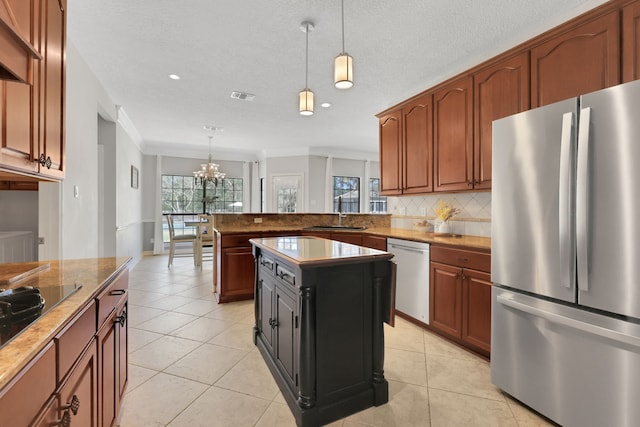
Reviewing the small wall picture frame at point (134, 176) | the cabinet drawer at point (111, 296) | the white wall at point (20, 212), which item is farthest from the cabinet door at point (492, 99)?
the small wall picture frame at point (134, 176)

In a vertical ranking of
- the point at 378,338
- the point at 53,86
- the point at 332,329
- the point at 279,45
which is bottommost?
the point at 378,338

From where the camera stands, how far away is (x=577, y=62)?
209 centimetres

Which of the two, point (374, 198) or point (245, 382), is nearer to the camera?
point (245, 382)

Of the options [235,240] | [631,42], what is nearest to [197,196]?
[235,240]

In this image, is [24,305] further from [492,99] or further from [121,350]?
[492,99]

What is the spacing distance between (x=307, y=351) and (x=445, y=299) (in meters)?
1.57

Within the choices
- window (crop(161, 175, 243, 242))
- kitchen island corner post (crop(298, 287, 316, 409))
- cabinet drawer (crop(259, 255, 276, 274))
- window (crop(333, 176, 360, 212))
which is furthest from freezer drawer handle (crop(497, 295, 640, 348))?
window (crop(161, 175, 243, 242))

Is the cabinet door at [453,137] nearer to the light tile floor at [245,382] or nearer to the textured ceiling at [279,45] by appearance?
the textured ceiling at [279,45]

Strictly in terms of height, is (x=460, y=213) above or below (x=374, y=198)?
below

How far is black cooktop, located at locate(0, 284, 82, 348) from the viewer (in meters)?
0.82

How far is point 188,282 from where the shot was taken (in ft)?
15.5

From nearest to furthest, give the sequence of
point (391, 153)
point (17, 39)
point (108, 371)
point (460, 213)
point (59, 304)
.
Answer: point (17, 39), point (59, 304), point (108, 371), point (460, 213), point (391, 153)

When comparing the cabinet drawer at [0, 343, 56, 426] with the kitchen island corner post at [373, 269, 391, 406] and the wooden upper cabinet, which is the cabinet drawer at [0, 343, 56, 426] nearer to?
the wooden upper cabinet

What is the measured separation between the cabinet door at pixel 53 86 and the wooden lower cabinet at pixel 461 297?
2.74m
